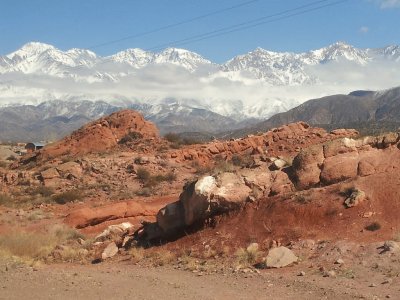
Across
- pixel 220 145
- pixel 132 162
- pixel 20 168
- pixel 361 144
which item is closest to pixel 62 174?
pixel 132 162

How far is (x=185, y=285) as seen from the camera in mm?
13086

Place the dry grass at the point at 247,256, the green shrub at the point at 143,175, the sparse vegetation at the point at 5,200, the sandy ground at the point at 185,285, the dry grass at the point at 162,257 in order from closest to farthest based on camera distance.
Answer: the sandy ground at the point at 185,285, the dry grass at the point at 247,256, the dry grass at the point at 162,257, the sparse vegetation at the point at 5,200, the green shrub at the point at 143,175

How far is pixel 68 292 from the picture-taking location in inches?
497

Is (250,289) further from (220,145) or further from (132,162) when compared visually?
(220,145)

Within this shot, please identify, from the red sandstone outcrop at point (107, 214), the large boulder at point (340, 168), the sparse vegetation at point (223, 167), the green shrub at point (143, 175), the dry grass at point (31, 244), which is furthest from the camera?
the green shrub at point (143, 175)

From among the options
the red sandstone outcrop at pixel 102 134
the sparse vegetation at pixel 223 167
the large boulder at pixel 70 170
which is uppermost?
the red sandstone outcrop at pixel 102 134

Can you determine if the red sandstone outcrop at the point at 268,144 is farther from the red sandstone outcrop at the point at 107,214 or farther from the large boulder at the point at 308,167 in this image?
the large boulder at the point at 308,167

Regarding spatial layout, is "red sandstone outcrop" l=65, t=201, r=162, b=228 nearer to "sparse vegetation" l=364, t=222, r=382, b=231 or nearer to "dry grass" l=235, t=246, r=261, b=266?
"dry grass" l=235, t=246, r=261, b=266

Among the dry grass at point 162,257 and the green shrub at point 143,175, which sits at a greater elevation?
the green shrub at point 143,175

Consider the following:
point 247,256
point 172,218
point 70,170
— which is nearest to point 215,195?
point 172,218

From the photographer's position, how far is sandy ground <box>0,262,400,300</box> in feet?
38.3

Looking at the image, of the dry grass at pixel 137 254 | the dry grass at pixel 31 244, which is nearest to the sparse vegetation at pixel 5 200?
the dry grass at pixel 31 244

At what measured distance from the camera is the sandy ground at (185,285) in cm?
1168

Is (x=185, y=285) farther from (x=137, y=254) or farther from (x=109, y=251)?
(x=109, y=251)
